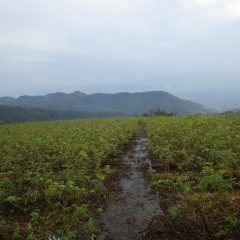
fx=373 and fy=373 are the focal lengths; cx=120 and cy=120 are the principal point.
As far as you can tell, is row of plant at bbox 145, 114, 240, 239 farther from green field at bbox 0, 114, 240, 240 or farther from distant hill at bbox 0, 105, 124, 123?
distant hill at bbox 0, 105, 124, 123

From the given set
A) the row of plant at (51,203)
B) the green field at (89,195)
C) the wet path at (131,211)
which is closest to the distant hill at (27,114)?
the green field at (89,195)

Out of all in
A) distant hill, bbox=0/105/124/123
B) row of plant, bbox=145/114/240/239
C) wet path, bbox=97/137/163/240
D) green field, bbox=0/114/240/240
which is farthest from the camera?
distant hill, bbox=0/105/124/123

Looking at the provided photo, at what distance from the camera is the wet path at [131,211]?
729cm

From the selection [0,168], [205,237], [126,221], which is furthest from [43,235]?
[0,168]

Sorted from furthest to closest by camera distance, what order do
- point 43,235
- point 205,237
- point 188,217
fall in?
point 188,217
point 43,235
point 205,237

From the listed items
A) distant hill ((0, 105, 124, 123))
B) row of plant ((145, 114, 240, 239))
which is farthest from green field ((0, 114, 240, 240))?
distant hill ((0, 105, 124, 123))

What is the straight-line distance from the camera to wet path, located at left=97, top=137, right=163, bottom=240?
7.29 metres

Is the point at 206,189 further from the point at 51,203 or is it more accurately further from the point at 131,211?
the point at 51,203

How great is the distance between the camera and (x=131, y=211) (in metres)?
8.45

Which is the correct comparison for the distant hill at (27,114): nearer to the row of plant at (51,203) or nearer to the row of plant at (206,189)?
Answer: the row of plant at (206,189)

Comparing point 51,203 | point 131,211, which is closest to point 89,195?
point 51,203

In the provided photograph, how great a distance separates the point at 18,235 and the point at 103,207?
7.79ft

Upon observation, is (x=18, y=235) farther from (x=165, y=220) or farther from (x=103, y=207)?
(x=165, y=220)

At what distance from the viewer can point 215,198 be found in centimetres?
844
